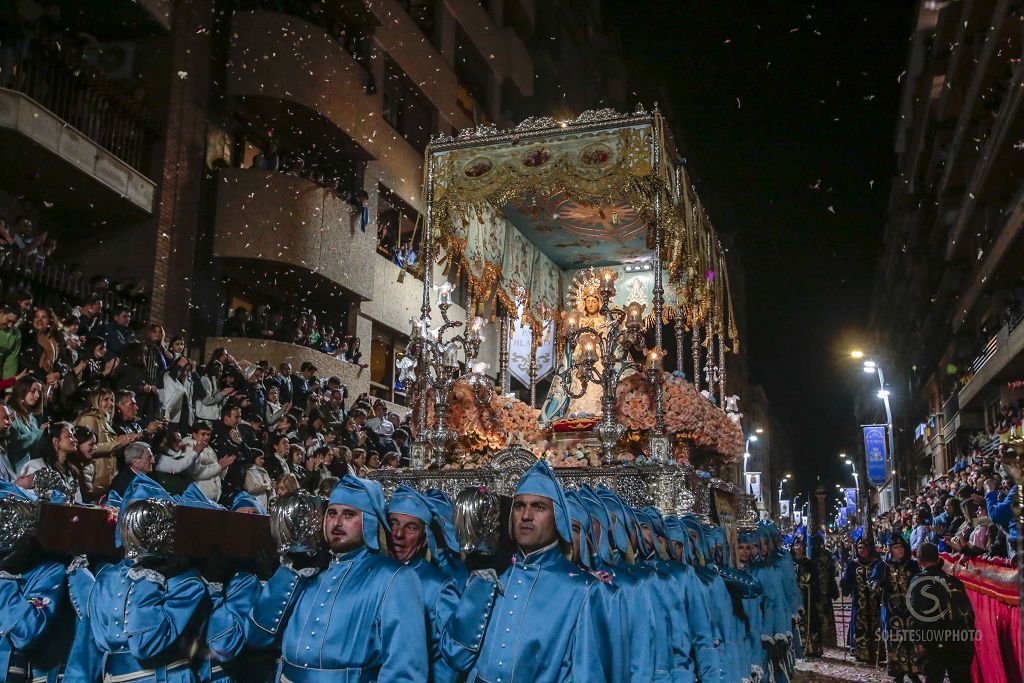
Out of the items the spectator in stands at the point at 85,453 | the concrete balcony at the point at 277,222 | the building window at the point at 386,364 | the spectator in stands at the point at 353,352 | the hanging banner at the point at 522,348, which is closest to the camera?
the spectator in stands at the point at 85,453

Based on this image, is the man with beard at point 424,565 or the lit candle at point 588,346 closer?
the man with beard at point 424,565

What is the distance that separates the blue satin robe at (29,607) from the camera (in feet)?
16.5

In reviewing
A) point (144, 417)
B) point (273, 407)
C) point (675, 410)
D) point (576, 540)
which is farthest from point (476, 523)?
point (273, 407)

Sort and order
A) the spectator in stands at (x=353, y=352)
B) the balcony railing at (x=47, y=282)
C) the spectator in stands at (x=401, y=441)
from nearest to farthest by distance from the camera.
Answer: the balcony railing at (x=47, y=282) → the spectator in stands at (x=401, y=441) → the spectator in stands at (x=353, y=352)

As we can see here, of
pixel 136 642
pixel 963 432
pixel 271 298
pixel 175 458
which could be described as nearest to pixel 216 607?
pixel 136 642

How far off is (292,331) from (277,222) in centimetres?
213

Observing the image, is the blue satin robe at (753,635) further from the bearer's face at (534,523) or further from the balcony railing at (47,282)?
the balcony railing at (47,282)

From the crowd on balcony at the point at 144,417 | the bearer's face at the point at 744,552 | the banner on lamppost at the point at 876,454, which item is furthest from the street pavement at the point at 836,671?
the banner on lamppost at the point at 876,454

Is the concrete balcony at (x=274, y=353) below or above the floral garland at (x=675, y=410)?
above

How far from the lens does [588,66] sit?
125 ft

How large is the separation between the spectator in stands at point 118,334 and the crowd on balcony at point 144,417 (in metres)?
0.02

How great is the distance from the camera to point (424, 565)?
5.13 meters

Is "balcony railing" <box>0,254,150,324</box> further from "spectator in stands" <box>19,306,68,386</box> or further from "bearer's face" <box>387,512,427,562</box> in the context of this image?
"bearer's face" <box>387,512,427,562</box>

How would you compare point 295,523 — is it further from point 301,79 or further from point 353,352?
point 353,352
